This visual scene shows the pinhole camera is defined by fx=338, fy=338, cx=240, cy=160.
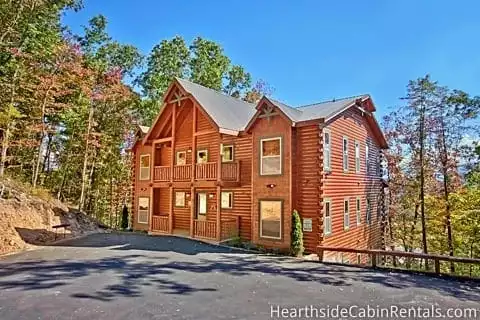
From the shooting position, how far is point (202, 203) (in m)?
18.3

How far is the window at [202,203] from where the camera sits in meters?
18.2

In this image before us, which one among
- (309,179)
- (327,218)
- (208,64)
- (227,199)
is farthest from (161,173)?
(208,64)

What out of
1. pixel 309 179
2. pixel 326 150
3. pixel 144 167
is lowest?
pixel 309 179

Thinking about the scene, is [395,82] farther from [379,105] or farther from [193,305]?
[193,305]

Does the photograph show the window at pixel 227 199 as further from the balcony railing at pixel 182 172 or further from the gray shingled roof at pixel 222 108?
the gray shingled roof at pixel 222 108

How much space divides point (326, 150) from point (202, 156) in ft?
22.8

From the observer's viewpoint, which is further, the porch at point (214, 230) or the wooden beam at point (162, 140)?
the wooden beam at point (162, 140)

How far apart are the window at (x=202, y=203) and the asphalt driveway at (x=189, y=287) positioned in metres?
5.73

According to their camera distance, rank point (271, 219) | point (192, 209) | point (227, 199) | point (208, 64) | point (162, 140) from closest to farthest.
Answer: point (271, 219), point (227, 199), point (192, 209), point (162, 140), point (208, 64)

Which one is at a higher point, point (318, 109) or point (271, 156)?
point (318, 109)

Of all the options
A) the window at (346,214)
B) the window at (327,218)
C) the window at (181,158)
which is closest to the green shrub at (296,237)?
the window at (327,218)

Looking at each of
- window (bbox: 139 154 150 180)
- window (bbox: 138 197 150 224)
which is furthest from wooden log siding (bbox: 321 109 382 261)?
window (bbox: 139 154 150 180)

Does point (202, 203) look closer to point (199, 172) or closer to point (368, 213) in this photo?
point (199, 172)

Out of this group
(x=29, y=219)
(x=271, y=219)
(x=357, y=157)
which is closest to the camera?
(x=271, y=219)
